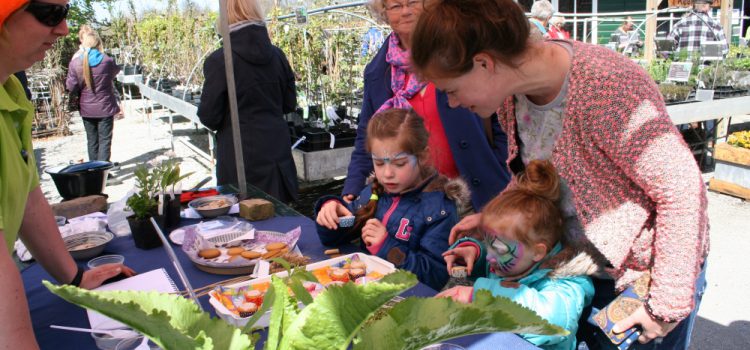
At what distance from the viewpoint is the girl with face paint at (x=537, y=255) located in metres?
1.39

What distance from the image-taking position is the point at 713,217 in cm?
462

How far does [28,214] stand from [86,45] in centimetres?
589

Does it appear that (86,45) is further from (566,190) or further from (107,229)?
(566,190)

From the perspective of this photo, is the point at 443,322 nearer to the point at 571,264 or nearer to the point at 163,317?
the point at 163,317

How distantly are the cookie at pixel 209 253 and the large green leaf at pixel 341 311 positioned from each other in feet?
4.10

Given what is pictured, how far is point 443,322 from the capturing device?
22.1 inches

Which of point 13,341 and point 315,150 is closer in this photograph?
point 13,341

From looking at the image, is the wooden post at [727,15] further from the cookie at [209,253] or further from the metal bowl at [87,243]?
the metal bowl at [87,243]

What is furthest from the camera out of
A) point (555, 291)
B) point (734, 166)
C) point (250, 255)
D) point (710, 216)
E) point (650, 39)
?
point (650, 39)

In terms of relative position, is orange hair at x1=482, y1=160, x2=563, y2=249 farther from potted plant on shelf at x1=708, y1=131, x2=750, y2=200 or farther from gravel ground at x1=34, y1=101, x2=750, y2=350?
potted plant on shelf at x1=708, y1=131, x2=750, y2=200

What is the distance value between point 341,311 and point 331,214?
136 centimetres

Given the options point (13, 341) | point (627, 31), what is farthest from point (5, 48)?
point (627, 31)

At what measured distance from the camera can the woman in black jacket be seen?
345 centimetres

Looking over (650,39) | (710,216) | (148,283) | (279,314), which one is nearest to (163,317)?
(279,314)
